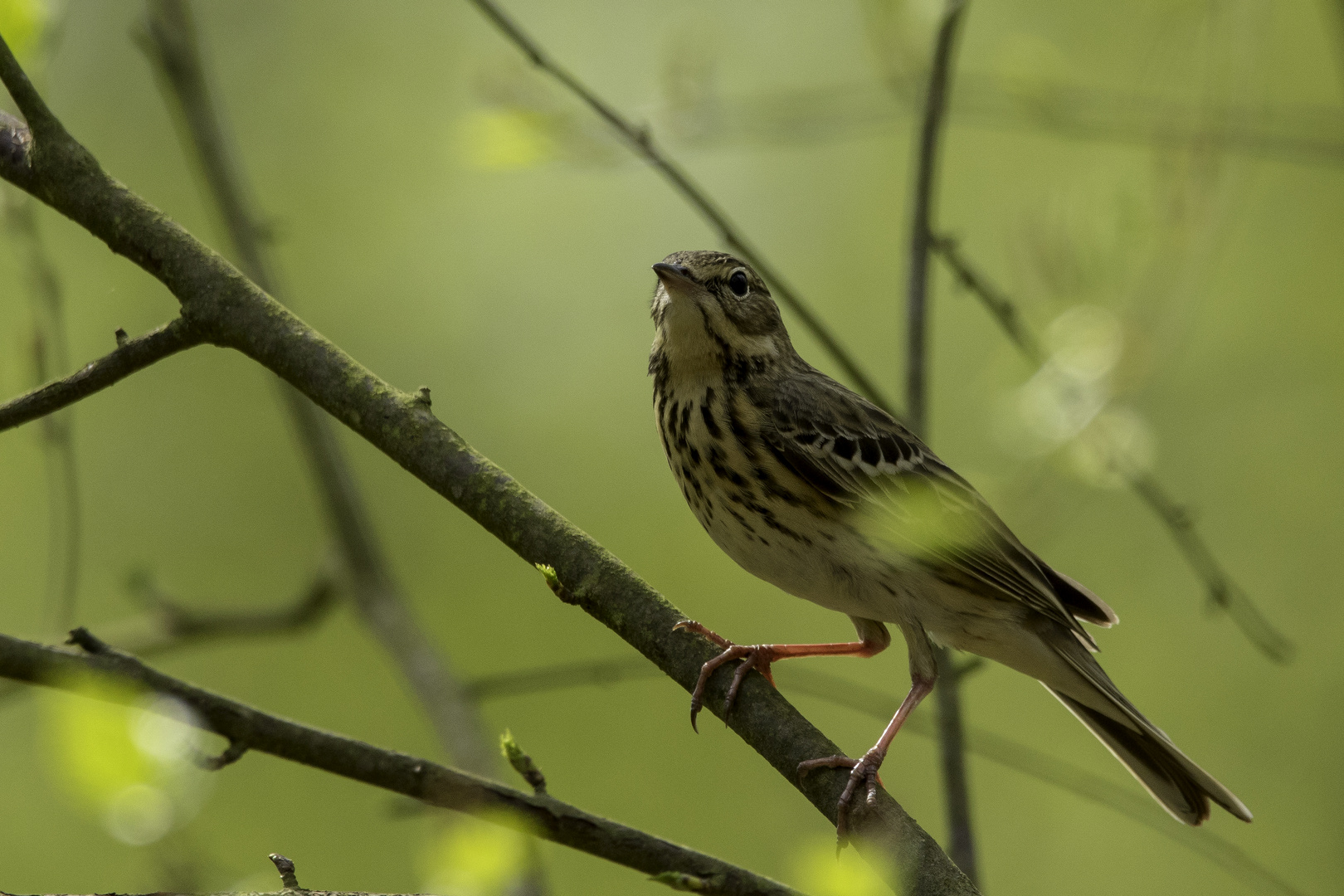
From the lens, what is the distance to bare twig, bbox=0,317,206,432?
3.12m

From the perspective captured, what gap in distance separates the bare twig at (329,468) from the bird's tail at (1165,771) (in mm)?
2481

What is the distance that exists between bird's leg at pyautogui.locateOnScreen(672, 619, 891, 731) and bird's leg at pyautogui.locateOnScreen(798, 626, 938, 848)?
336 millimetres

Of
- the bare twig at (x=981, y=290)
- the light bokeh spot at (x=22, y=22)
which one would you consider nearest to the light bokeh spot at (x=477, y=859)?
the light bokeh spot at (x=22, y=22)

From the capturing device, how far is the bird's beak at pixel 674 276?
4.84m

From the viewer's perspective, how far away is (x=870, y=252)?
38.6 ft

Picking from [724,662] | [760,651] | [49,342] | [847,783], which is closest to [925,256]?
[760,651]

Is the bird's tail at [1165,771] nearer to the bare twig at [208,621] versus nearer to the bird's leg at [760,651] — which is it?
the bird's leg at [760,651]

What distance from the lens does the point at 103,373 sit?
126 inches

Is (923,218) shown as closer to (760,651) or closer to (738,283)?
(738,283)

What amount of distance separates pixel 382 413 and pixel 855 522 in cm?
185

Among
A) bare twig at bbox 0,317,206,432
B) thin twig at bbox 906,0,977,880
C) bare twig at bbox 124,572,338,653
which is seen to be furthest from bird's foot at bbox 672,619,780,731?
bare twig at bbox 124,572,338,653

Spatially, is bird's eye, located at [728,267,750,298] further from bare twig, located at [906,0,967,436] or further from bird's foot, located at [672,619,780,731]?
bird's foot, located at [672,619,780,731]

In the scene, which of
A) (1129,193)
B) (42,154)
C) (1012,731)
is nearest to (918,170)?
(1129,193)

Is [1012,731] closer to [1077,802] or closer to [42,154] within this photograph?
[1077,802]
